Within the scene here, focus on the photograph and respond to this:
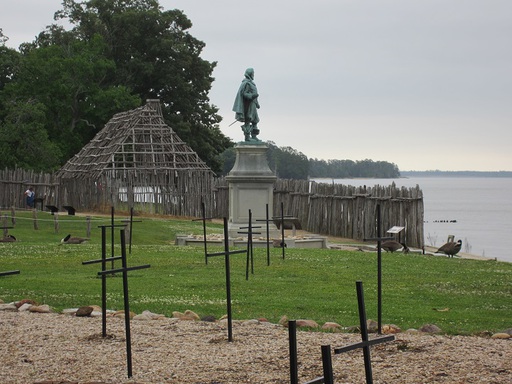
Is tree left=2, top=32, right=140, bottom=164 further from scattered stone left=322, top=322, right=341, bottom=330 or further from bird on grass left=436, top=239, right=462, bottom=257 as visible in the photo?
scattered stone left=322, top=322, right=341, bottom=330

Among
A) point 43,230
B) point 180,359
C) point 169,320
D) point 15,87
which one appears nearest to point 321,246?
point 43,230

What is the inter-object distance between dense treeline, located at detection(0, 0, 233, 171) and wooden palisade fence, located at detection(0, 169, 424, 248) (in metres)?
4.96

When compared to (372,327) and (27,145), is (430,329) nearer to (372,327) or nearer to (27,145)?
(372,327)

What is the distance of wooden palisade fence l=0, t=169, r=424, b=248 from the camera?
1388 inches

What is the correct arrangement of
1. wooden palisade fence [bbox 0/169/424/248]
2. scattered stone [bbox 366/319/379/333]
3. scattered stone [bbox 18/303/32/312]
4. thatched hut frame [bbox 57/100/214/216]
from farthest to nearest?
1. thatched hut frame [bbox 57/100/214/216]
2. wooden palisade fence [bbox 0/169/424/248]
3. scattered stone [bbox 18/303/32/312]
4. scattered stone [bbox 366/319/379/333]

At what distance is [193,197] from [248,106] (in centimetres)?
1623

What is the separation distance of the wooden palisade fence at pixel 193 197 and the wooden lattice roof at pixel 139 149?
36.1 inches

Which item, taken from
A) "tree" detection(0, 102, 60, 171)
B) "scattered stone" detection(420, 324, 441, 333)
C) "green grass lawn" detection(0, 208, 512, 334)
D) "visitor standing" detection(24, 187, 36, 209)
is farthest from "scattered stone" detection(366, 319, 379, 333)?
"tree" detection(0, 102, 60, 171)

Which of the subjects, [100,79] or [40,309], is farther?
[100,79]

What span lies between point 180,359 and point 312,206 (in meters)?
28.9

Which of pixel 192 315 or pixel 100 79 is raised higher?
pixel 100 79

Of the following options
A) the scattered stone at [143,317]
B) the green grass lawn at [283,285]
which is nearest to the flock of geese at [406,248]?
the green grass lawn at [283,285]

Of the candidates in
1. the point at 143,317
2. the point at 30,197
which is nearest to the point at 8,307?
the point at 143,317

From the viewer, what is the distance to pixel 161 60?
59094 mm
